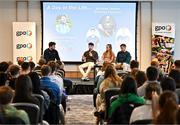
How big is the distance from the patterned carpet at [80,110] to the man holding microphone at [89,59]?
1.47 metres

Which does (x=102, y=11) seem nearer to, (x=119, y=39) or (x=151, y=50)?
(x=119, y=39)

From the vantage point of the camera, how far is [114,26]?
13.2 m

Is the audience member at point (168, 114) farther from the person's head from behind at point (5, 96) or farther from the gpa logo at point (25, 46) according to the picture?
the gpa logo at point (25, 46)

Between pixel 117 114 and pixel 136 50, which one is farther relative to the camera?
pixel 136 50

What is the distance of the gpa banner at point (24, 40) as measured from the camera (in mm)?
12883

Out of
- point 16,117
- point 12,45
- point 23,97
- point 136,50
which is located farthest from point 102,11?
point 16,117

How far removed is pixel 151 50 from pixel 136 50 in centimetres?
52

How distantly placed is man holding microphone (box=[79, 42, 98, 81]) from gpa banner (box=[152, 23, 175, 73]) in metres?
2.37

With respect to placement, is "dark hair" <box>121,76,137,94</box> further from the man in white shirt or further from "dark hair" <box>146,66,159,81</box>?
"dark hair" <box>146,66,159,81</box>

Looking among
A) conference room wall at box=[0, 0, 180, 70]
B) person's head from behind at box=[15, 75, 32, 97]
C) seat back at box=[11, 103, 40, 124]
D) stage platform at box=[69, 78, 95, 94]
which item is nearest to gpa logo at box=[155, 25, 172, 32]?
conference room wall at box=[0, 0, 180, 70]

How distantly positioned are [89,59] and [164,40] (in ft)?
9.17

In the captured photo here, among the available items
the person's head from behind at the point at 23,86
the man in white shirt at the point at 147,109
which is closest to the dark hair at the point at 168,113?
the man in white shirt at the point at 147,109

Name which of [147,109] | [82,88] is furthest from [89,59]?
[147,109]

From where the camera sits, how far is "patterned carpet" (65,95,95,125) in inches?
291
